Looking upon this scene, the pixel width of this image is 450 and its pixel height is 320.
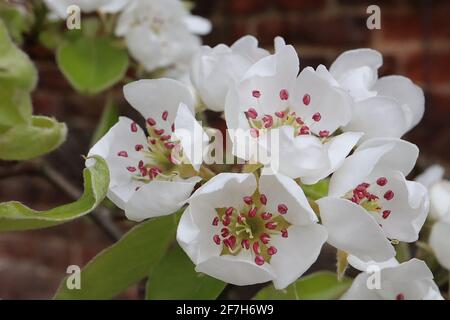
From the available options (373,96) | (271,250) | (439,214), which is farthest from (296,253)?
(439,214)

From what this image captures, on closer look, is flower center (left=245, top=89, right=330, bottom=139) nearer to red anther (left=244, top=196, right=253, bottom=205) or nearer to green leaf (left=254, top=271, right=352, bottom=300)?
red anther (left=244, top=196, right=253, bottom=205)

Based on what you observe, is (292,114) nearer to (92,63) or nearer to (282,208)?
(282,208)

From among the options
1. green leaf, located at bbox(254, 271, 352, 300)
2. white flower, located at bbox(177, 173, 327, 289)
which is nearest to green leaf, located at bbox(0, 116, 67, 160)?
white flower, located at bbox(177, 173, 327, 289)

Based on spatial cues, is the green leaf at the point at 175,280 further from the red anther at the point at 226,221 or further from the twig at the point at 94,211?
the twig at the point at 94,211

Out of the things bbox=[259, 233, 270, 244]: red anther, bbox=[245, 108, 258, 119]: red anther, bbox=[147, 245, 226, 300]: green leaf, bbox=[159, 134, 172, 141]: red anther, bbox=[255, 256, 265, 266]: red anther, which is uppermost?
bbox=[245, 108, 258, 119]: red anther

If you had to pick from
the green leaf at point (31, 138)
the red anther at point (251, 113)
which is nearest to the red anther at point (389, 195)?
the red anther at point (251, 113)

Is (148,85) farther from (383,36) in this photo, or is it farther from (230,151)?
(383,36)

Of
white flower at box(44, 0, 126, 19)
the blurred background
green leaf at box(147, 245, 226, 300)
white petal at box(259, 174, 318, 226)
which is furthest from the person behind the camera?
the blurred background
